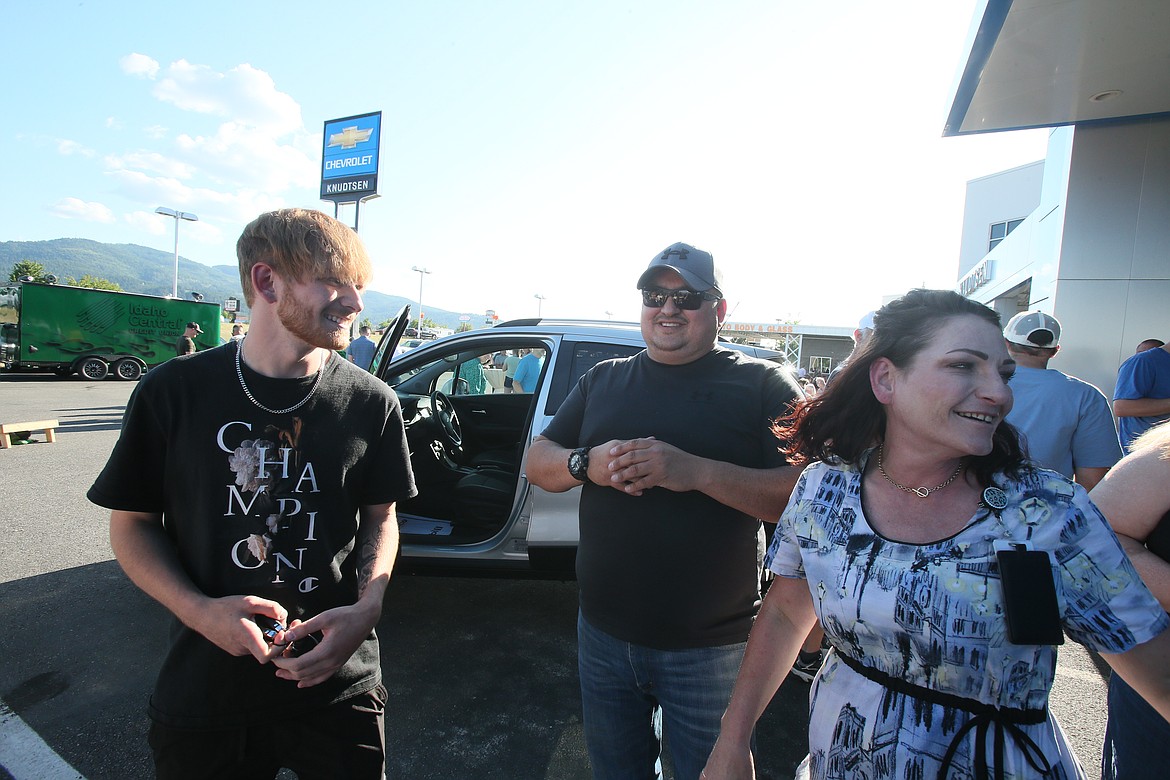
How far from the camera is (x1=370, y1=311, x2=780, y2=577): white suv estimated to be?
3.29m

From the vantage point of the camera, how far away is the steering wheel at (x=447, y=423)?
4508mm

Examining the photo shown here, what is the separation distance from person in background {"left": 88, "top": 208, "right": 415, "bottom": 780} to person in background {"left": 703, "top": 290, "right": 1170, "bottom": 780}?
97 centimetres

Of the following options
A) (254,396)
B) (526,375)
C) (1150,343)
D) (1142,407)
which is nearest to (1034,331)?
(1142,407)

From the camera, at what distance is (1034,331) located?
3.25 metres

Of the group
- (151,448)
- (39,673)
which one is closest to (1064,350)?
(151,448)

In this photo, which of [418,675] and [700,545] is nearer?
[700,545]

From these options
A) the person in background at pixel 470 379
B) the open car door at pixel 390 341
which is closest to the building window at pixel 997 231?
the person in background at pixel 470 379

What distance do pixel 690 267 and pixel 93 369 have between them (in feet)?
75.1

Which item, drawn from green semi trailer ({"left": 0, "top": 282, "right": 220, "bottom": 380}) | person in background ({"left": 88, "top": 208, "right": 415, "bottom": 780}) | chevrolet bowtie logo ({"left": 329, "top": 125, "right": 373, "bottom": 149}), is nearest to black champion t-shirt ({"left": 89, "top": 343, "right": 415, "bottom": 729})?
person in background ({"left": 88, "top": 208, "right": 415, "bottom": 780})

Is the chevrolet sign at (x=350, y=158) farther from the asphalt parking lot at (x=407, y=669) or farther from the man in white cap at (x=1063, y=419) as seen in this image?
the man in white cap at (x=1063, y=419)

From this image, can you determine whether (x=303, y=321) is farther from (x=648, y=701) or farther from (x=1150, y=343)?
(x=1150, y=343)

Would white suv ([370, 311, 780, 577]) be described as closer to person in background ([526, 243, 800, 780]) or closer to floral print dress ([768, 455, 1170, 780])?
person in background ([526, 243, 800, 780])

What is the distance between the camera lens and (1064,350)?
313 inches

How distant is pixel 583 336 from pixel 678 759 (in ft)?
7.67
